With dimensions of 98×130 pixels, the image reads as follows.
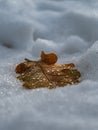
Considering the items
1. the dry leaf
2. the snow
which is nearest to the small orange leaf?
the dry leaf

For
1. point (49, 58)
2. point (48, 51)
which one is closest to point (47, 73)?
point (49, 58)

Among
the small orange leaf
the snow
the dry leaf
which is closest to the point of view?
the snow

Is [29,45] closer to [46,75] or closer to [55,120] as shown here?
[46,75]

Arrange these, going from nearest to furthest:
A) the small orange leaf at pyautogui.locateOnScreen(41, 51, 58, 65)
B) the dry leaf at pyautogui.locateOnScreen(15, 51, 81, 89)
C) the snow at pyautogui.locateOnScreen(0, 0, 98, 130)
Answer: the snow at pyautogui.locateOnScreen(0, 0, 98, 130) → the dry leaf at pyautogui.locateOnScreen(15, 51, 81, 89) → the small orange leaf at pyautogui.locateOnScreen(41, 51, 58, 65)

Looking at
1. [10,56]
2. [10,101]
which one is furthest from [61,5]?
[10,101]

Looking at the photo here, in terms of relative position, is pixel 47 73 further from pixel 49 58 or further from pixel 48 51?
pixel 48 51

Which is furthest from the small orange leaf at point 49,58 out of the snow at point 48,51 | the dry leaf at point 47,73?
the snow at point 48,51

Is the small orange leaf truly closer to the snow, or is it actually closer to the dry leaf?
the dry leaf
